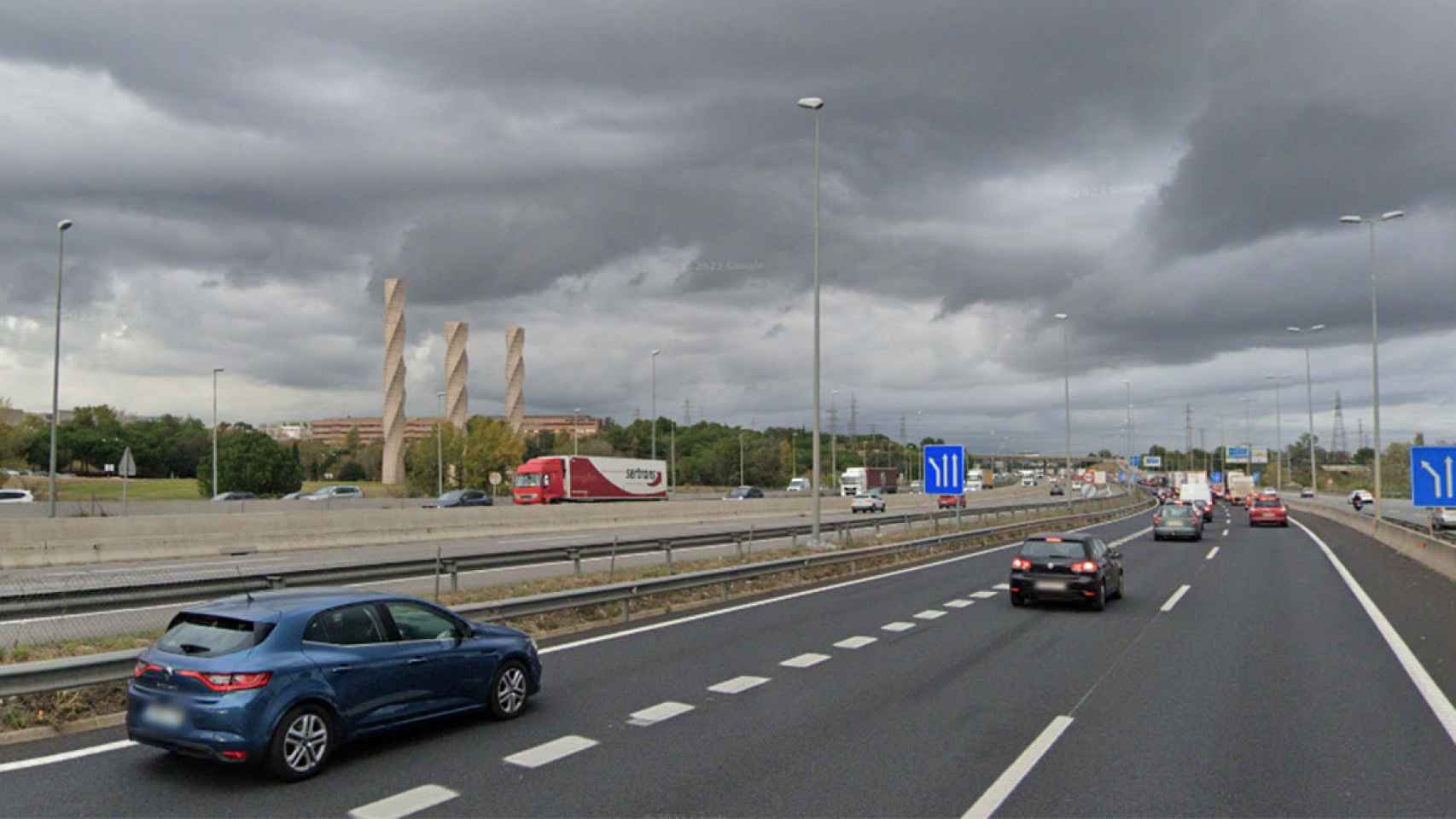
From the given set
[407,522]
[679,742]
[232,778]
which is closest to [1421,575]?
[679,742]

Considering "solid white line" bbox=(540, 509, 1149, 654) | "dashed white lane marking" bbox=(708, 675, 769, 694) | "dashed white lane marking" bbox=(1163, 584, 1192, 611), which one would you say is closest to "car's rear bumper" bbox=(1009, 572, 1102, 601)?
"dashed white lane marking" bbox=(1163, 584, 1192, 611)

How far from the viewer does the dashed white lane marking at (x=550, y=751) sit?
25.3 feet

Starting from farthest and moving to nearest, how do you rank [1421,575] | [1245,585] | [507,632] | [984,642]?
[1421,575]
[1245,585]
[984,642]
[507,632]

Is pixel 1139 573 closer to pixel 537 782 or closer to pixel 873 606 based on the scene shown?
pixel 873 606

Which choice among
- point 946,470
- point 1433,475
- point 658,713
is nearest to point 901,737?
point 658,713

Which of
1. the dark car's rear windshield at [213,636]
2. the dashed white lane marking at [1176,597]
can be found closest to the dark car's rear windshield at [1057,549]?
the dashed white lane marking at [1176,597]

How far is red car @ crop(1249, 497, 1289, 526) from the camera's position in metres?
52.9

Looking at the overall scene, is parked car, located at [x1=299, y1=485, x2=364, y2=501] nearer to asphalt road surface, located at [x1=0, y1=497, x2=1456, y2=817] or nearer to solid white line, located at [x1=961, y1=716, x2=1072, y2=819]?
asphalt road surface, located at [x1=0, y1=497, x2=1456, y2=817]

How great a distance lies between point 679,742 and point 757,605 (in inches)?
373

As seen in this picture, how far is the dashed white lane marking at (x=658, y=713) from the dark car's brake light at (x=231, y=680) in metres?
3.17

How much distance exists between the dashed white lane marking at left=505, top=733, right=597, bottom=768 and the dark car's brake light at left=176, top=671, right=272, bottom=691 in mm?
1901

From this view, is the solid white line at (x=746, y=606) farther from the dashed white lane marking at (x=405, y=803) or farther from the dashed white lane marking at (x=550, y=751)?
the dashed white lane marking at (x=405, y=803)

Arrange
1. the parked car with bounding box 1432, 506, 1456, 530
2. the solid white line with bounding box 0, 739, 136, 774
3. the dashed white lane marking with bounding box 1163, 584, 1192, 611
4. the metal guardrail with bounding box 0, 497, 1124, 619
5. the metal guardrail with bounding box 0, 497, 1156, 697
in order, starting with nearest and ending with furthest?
the solid white line with bounding box 0, 739, 136, 774, the metal guardrail with bounding box 0, 497, 1156, 697, the metal guardrail with bounding box 0, 497, 1124, 619, the dashed white lane marking with bounding box 1163, 584, 1192, 611, the parked car with bounding box 1432, 506, 1456, 530

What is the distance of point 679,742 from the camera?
8.21m
